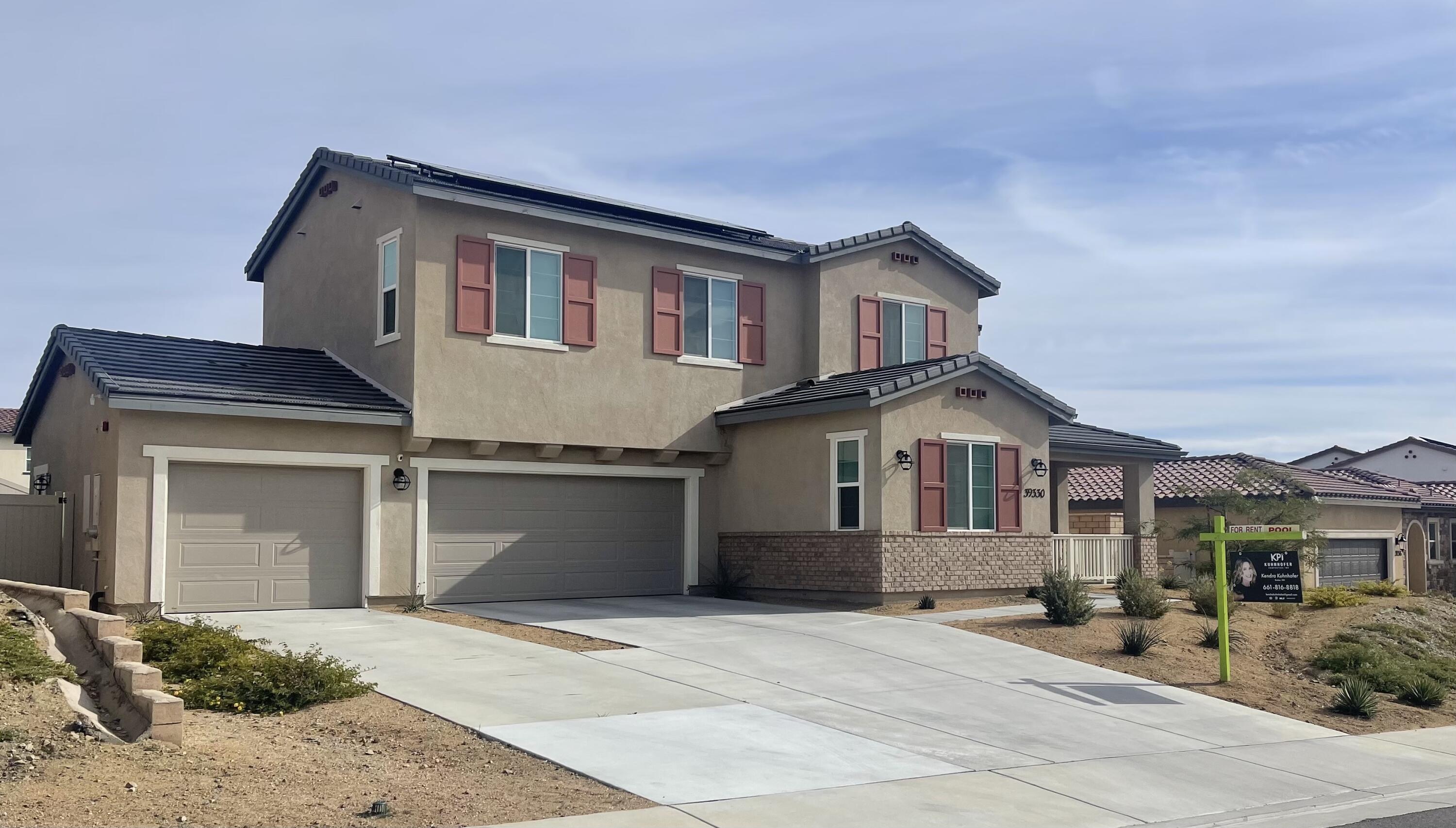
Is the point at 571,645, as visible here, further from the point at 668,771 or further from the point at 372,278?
the point at 372,278

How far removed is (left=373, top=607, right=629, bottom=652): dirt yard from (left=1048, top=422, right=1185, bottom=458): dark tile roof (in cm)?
1231

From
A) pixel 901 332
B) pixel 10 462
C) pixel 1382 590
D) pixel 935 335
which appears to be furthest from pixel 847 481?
pixel 10 462

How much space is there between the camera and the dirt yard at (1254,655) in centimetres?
1464

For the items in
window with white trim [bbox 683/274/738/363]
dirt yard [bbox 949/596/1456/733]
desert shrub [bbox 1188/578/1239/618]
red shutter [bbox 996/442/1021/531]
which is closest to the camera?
dirt yard [bbox 949/596/1456/733]

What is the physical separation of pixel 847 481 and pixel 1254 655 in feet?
21.8

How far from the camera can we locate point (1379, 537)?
34.0 metres

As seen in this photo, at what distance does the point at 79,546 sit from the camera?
18734 mm

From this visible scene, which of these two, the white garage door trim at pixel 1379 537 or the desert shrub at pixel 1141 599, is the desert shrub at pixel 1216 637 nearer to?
the desert shrub at pixel 1141 599

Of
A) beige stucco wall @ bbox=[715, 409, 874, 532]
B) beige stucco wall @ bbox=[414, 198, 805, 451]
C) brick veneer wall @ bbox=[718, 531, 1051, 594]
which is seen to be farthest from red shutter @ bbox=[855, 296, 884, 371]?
brick veneer wall @ bbox=[718, 531, 1051, 594]

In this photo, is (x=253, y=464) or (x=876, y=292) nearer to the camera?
(x=253, y=464)

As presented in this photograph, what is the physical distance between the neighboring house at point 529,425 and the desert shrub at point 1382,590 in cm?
641

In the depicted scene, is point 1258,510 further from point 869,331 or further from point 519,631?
point 519,631

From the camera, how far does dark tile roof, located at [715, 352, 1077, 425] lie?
66.4 ft

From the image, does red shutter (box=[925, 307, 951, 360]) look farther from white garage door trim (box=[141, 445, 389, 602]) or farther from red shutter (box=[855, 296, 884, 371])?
white garage door trim (box=[141, 445, 389, 602])
